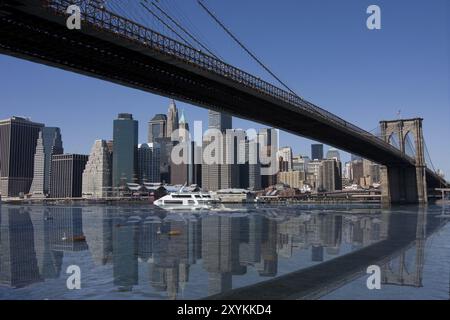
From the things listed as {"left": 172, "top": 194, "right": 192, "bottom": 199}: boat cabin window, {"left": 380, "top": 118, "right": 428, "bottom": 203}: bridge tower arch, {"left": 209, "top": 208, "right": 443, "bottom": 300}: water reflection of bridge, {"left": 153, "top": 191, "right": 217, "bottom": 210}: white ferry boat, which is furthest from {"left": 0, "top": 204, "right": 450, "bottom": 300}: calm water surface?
{"left": 380, "top": 118, "right": 428, "bottom": 203}: bridge tower arch

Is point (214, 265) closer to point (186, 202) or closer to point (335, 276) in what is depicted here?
point (335, 276)

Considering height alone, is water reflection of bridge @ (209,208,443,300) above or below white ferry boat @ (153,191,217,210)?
below

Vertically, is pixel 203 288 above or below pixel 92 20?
below

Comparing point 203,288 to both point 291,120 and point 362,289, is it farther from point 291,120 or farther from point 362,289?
point 291,120

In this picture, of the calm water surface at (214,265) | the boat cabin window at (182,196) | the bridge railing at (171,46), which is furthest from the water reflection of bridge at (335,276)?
the boat cabin window at (182,196)

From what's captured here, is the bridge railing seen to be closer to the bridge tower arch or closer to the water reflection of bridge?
the water reflection of bridge

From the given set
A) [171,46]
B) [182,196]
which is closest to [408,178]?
[182,196]

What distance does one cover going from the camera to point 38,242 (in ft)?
98.7

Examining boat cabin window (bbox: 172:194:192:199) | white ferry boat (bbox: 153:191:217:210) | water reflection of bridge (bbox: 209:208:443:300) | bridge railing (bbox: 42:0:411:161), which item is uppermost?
bridge railing (bbox: 42:0:411:161)

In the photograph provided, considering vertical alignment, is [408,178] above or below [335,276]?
above

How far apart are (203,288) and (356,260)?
8547 mm

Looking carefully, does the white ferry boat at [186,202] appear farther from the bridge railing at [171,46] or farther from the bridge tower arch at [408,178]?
the bridge tower arch at [408,178]
